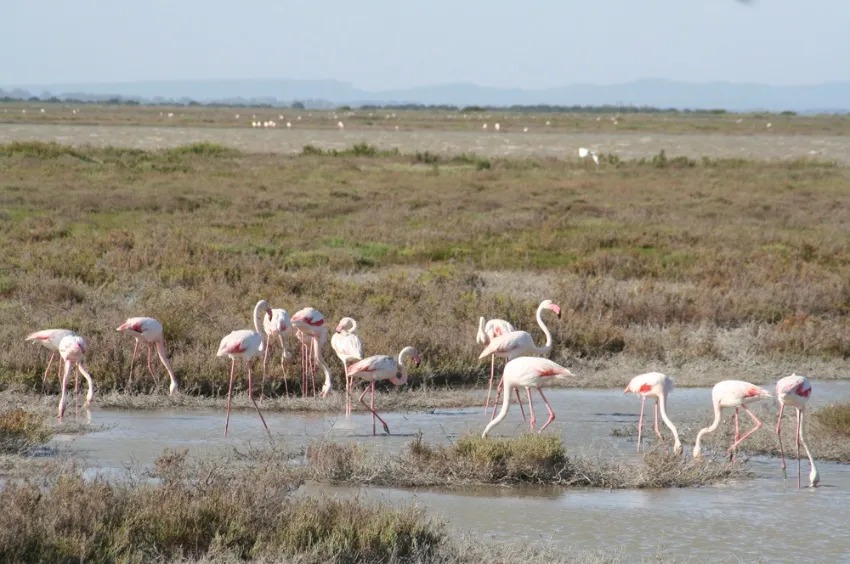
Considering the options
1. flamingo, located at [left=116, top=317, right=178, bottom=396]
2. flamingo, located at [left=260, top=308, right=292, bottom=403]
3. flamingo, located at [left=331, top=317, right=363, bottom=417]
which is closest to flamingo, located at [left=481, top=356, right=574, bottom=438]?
flamingo, located at [left=331, top=317, right=363, bottom=417]

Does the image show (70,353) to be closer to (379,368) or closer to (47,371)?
(47,371)

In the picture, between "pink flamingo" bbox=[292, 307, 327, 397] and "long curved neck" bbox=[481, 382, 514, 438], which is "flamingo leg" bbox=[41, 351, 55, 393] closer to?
"pink flamingo" bbox=[292, 307, 327, 397]

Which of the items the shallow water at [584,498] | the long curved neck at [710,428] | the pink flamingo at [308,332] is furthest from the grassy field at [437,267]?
the long curved neck at [710,428]

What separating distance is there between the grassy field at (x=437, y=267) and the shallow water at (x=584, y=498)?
150cm

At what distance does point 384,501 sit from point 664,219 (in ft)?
65.6

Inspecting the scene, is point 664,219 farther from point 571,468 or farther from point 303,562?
point 303,562

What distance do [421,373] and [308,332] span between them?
1.33 meters

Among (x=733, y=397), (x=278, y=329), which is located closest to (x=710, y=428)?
(x=733, y=397)

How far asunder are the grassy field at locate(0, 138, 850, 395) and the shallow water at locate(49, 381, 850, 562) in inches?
59.1

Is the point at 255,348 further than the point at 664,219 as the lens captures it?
No

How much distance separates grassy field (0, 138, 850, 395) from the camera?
1306 cm

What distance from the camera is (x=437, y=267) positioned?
18.5 m

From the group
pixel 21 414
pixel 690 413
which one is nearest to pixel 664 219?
pixel 690 413

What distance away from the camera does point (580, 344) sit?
13688 millimetres
